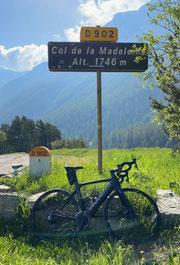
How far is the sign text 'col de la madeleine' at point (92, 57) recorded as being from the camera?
5.54m

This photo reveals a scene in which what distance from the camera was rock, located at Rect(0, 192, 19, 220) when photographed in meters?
4.14

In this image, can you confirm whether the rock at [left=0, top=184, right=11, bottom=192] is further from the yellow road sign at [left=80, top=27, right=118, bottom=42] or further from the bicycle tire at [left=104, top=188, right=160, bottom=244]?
the yellow road sign at [left=80, top=27, right=118, bottom=42]

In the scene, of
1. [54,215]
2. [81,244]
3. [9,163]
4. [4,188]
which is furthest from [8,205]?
[9,163]

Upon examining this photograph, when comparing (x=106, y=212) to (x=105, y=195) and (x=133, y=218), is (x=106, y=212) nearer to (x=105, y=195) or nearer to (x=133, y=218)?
(x=105, y=195)

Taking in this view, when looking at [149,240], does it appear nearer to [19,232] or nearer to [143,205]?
[143,205]

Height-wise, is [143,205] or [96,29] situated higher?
[96,29]

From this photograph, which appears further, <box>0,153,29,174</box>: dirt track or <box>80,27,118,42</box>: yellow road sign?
<box>0,153,29,174</box>: dirt track

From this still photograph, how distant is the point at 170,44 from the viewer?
14.5 feet

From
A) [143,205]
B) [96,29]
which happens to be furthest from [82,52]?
[143,205]

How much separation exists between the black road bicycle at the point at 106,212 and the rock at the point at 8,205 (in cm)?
43

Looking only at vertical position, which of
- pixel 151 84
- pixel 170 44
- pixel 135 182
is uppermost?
pixel 170 44

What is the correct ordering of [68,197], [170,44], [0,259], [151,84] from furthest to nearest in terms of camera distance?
[151,84]
[170,44]
[68,197]
[0,259]

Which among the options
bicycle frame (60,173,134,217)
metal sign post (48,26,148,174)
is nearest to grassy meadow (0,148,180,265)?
bicycle frame (60,173,134,217)

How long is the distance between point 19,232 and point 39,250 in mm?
611
